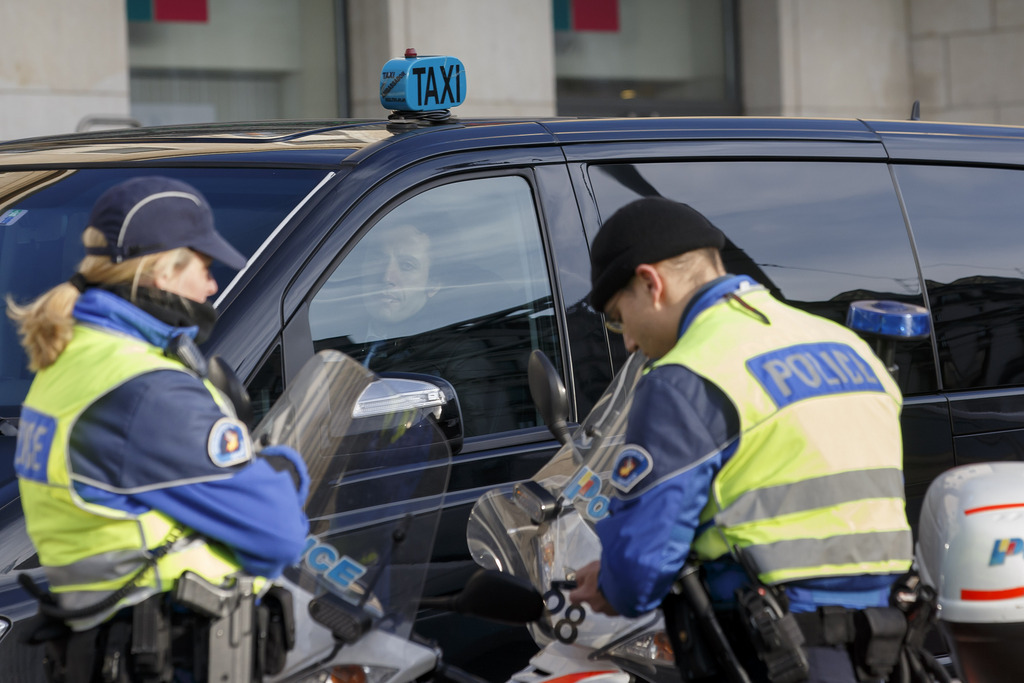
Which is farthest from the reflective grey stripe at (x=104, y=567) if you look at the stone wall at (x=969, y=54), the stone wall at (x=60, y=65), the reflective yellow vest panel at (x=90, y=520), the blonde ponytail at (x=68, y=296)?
the stone wall at (x=969, y=54)

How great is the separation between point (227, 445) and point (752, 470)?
0.86 meters

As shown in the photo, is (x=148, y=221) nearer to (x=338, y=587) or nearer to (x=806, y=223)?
(x=338, y=587)

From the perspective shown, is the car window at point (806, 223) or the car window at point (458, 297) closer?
the car window at point (458, 297)

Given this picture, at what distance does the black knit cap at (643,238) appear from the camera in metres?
2.24

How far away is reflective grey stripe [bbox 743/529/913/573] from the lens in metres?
2.14

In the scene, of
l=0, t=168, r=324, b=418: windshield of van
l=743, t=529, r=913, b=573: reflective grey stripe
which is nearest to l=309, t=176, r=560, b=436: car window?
l=0, t=168, r=324, b=418: windshield of van

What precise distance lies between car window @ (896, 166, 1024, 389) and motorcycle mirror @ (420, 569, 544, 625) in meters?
1.86

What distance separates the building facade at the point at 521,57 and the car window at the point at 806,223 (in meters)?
5.02

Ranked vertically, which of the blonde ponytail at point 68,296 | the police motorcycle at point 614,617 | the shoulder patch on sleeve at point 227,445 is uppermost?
the blonde ponytail at point 68,296

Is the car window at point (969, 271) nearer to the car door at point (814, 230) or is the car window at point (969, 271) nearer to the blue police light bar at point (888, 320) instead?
the car door at point (814, 230)

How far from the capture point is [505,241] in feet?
10.8

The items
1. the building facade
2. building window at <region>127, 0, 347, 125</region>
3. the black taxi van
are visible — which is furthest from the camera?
building window at <region>127, 0, 347, 125</region>

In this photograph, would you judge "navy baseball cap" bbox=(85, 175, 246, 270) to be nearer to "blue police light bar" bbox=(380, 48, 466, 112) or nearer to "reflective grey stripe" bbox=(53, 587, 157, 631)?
"reflective grey stripe" bbox=(53, 587, 157, 631)

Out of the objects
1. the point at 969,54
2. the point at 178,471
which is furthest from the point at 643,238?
the point at 969,54
